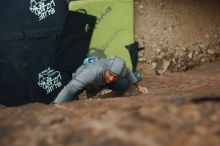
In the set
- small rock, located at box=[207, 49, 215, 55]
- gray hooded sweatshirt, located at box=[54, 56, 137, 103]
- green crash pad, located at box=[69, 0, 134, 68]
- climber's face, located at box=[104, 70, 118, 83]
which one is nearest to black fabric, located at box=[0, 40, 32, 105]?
green crash pad, located at box=[69, 0, 134, 68]

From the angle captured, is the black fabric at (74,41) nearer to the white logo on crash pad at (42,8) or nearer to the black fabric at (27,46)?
the black fabric at (27,46)

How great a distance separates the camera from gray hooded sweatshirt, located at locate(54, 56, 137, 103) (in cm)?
524

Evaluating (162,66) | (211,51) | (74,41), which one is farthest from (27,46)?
(211,51)

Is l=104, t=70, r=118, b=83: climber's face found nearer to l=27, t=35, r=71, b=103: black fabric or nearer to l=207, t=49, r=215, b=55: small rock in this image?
l=27, t=35, r=71, b=103: black fabric

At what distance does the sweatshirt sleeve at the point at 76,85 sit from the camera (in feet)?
17.2

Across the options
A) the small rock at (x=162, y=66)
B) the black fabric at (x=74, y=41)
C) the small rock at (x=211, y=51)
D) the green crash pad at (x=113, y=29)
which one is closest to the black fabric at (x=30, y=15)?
the black fabric at (x=74, y=41)

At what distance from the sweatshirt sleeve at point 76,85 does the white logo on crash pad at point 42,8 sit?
60.9 inches

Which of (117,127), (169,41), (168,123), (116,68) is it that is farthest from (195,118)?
(169,41)

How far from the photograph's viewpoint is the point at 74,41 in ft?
21.7

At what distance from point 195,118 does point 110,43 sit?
4.93 meters

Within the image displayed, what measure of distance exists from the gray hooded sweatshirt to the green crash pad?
140 cm

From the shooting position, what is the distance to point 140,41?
7.01 m

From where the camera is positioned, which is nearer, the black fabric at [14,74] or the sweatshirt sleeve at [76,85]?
the sweatshirt sleeve at [76,85]

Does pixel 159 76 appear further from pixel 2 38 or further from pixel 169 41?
pixel 2 38
